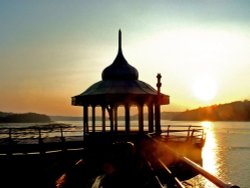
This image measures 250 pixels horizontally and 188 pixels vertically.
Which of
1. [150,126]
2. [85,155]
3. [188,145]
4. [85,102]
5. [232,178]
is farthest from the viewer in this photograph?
[232,178]

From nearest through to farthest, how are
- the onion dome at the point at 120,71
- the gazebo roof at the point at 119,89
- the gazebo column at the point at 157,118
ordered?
the gazebo column at the point at 157,118 → the gazebo roof at the point at 119,89 → the onion dome at the point at 120,71

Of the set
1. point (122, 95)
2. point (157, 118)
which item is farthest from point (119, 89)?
point (157, 118)

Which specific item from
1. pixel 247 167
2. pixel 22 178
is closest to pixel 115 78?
pixel 22 178

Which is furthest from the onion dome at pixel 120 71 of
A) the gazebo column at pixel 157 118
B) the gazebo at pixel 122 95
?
the gazebo column at pixel 157 118

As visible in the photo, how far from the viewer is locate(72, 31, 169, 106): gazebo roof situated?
24.1m

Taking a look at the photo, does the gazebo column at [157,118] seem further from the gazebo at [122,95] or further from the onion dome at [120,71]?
the onion dome at [120,71]

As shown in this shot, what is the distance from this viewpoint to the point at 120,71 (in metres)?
26.2

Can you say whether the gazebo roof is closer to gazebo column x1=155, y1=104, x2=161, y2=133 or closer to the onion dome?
the onion dome

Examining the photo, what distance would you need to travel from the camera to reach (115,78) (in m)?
26.0

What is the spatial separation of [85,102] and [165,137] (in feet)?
18.9

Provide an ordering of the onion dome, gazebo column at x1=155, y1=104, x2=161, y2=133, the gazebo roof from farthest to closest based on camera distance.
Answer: the onion dome → the gazebo roof → gazebo column at x1=155, y1=104, x2=161, y2=133

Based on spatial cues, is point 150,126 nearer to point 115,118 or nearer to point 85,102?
point 115,118

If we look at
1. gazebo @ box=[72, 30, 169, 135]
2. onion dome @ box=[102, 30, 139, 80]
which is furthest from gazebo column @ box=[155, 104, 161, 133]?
onion dome @ box=[102, 30, 139, 80]

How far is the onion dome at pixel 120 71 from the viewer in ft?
85.5
